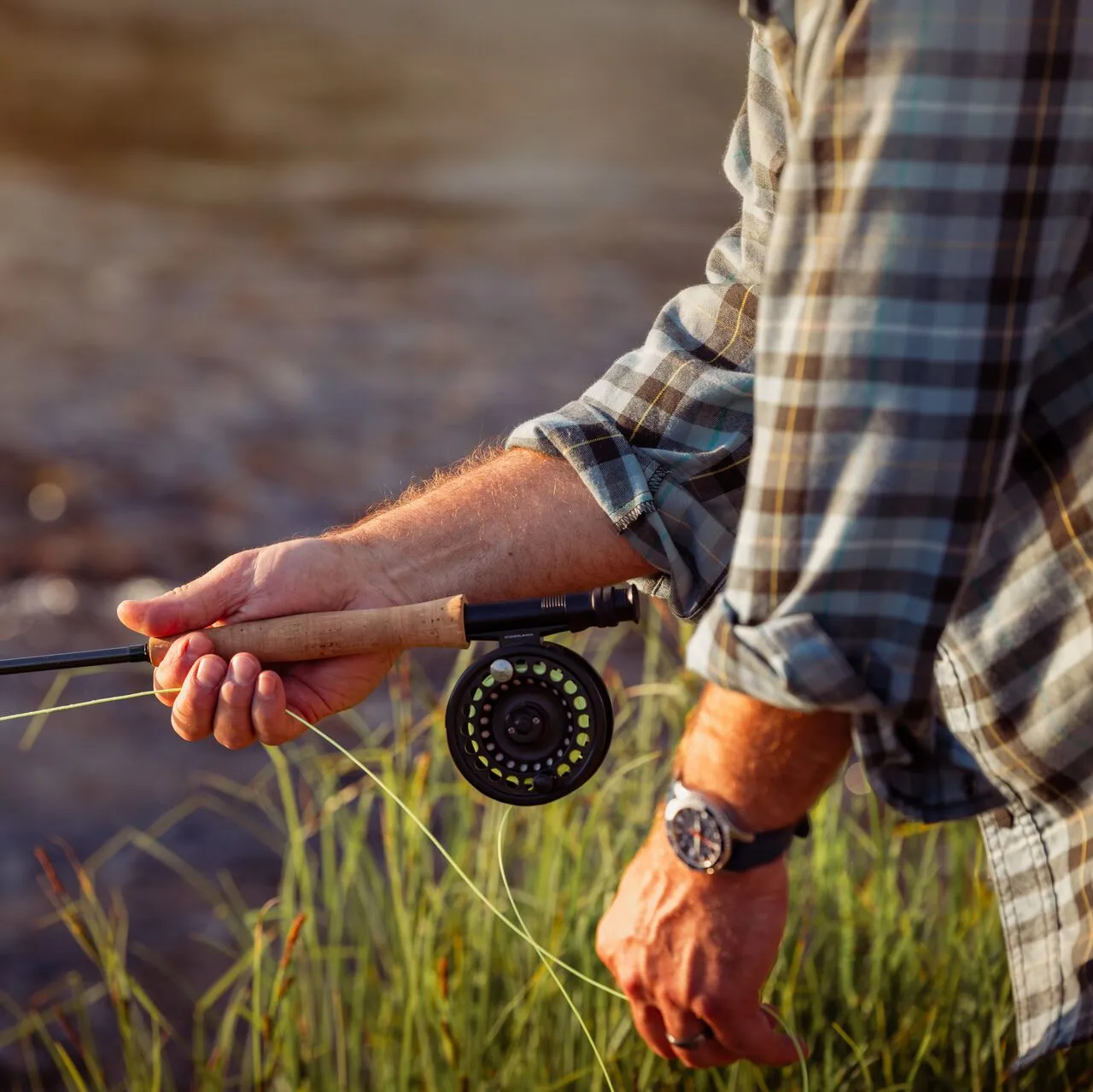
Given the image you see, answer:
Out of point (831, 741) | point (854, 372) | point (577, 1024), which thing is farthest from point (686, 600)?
point (577, 1024)

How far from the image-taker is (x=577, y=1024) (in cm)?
222

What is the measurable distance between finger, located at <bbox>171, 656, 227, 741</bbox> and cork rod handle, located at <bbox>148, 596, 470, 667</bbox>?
44 millimetres

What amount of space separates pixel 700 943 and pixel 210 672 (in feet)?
1.88

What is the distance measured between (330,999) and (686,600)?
119 cm

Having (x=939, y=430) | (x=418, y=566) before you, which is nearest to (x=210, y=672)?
(x=418, y=566)

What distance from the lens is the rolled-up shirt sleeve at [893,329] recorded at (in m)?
1.14

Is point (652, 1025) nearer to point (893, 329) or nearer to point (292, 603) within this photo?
point (292, 603)

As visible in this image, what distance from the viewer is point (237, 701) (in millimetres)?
1581

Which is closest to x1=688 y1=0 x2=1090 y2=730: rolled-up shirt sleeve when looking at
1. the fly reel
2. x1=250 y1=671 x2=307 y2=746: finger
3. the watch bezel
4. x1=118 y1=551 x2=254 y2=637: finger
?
the watch bezel

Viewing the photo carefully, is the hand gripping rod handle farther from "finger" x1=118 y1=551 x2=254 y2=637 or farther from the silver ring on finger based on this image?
the silver ring on finger

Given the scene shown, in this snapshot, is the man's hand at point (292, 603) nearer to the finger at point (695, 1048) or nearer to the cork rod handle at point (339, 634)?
the cork rod handle at point (339, 634)

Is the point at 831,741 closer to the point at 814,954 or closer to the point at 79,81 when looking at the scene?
the point at 814,954

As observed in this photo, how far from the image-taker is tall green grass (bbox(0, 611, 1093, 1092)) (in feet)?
7.12

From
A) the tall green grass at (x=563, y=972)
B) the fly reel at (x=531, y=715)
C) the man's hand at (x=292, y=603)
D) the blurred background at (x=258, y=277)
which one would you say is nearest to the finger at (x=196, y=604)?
the man's hand at (x=292, y=603)
